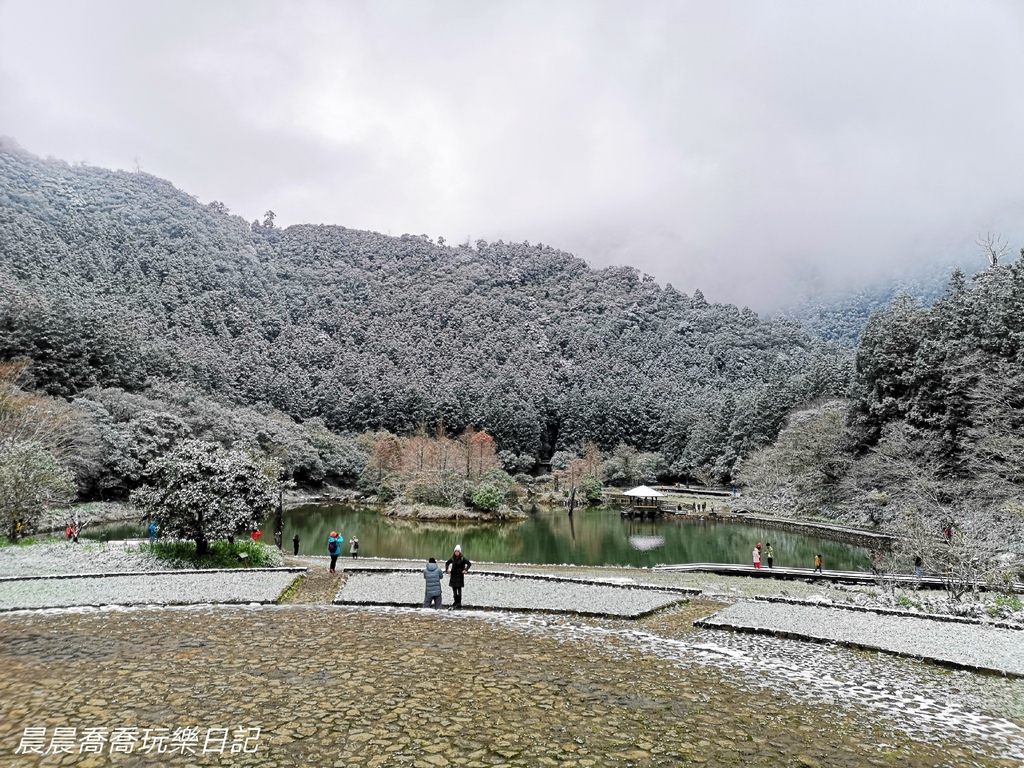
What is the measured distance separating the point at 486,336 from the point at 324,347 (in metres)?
34.1

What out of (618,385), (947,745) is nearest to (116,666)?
(947,745)

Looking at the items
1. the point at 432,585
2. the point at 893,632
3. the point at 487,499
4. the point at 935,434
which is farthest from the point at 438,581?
the point at 487,499

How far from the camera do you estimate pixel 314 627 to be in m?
10.9

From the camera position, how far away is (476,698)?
7.25 meters

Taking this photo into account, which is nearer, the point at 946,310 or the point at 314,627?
the point at 314,627

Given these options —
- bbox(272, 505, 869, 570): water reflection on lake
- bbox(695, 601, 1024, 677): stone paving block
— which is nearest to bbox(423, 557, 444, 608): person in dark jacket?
bbox(695, 601, 1024, 677): stone paving block

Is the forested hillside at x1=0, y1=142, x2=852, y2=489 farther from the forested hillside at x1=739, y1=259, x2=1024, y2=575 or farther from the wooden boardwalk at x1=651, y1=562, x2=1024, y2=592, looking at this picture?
the wooden boardwalk at x1=651, y1=562, x2=1024, y2=592

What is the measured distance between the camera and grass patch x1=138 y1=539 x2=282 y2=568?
19.8m

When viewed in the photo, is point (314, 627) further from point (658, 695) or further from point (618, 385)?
point (618, 385)

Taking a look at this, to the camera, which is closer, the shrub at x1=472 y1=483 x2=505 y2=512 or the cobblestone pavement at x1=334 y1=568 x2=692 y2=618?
the cobblestone pavement at x1=334 y1=568 x2=692 y2=618

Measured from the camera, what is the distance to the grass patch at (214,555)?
19766 mm

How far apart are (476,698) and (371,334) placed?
4776 inches

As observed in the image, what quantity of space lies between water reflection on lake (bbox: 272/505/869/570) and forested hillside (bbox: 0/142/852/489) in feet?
71.3

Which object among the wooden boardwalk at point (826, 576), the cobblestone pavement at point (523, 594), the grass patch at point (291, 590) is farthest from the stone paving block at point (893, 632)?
the grass patch at point (291, 590)
